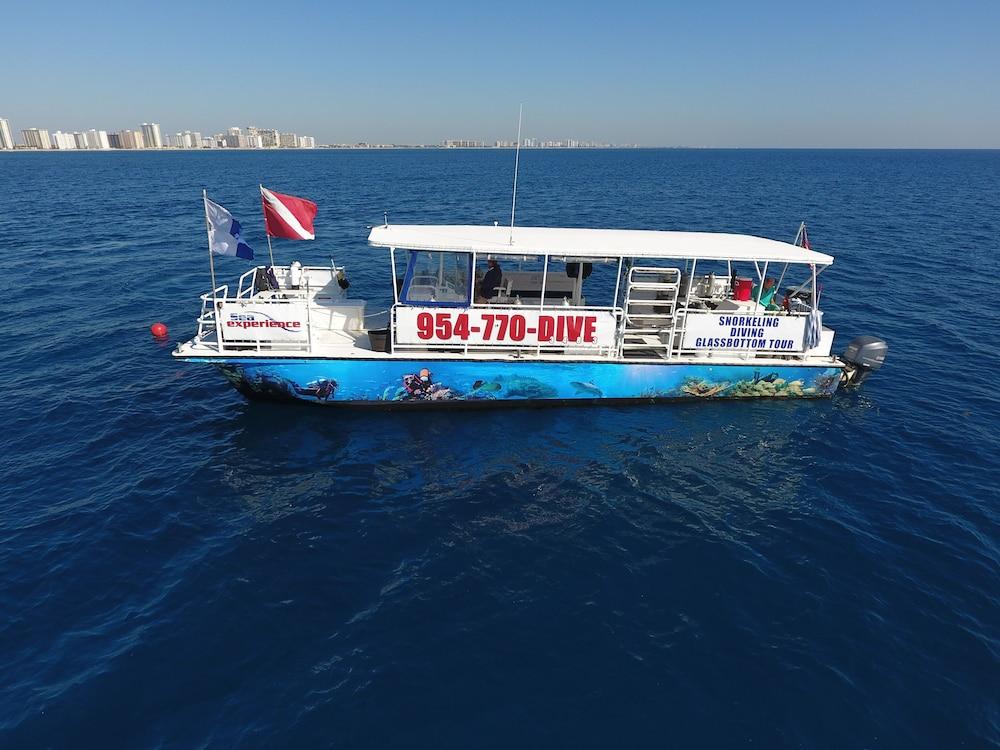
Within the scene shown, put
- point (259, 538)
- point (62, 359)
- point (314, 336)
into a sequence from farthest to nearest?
1. point (62, 359)
2. point (314, 336)
3. point (259, 538)

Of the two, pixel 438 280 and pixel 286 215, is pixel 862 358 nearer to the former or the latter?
pixel 438 280

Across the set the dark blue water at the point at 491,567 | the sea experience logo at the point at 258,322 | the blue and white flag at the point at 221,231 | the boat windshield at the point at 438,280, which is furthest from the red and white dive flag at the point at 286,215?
the dark blue water at the point at 491,567

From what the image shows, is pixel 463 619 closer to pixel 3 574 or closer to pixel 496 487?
pixel 496 487

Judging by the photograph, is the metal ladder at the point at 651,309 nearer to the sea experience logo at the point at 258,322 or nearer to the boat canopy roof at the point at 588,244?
the boat canopy roof at the point at 588,244

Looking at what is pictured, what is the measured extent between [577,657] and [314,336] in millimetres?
10735

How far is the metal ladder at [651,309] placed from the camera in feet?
52.2

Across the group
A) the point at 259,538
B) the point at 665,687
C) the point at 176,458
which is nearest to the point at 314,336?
the point at 176,458

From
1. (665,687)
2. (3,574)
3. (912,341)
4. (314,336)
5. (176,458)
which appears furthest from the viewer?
(912,341)

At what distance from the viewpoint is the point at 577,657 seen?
8953mm

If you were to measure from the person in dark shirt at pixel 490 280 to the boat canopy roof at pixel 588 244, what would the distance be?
0.65 metres

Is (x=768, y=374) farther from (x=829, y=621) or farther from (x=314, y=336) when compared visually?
(x=314, y=336)

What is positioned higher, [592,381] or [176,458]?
A: [592,381]

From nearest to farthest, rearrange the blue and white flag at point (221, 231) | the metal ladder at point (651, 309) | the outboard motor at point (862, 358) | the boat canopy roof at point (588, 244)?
1. the blue and white flag at point (221, 231)
2. the boat canopy roof at point (588, 244)
3. the metal ladder at point (651, 309)
4. the outboard motor at point (862, 358)

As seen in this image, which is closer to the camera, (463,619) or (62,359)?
(463,619)
